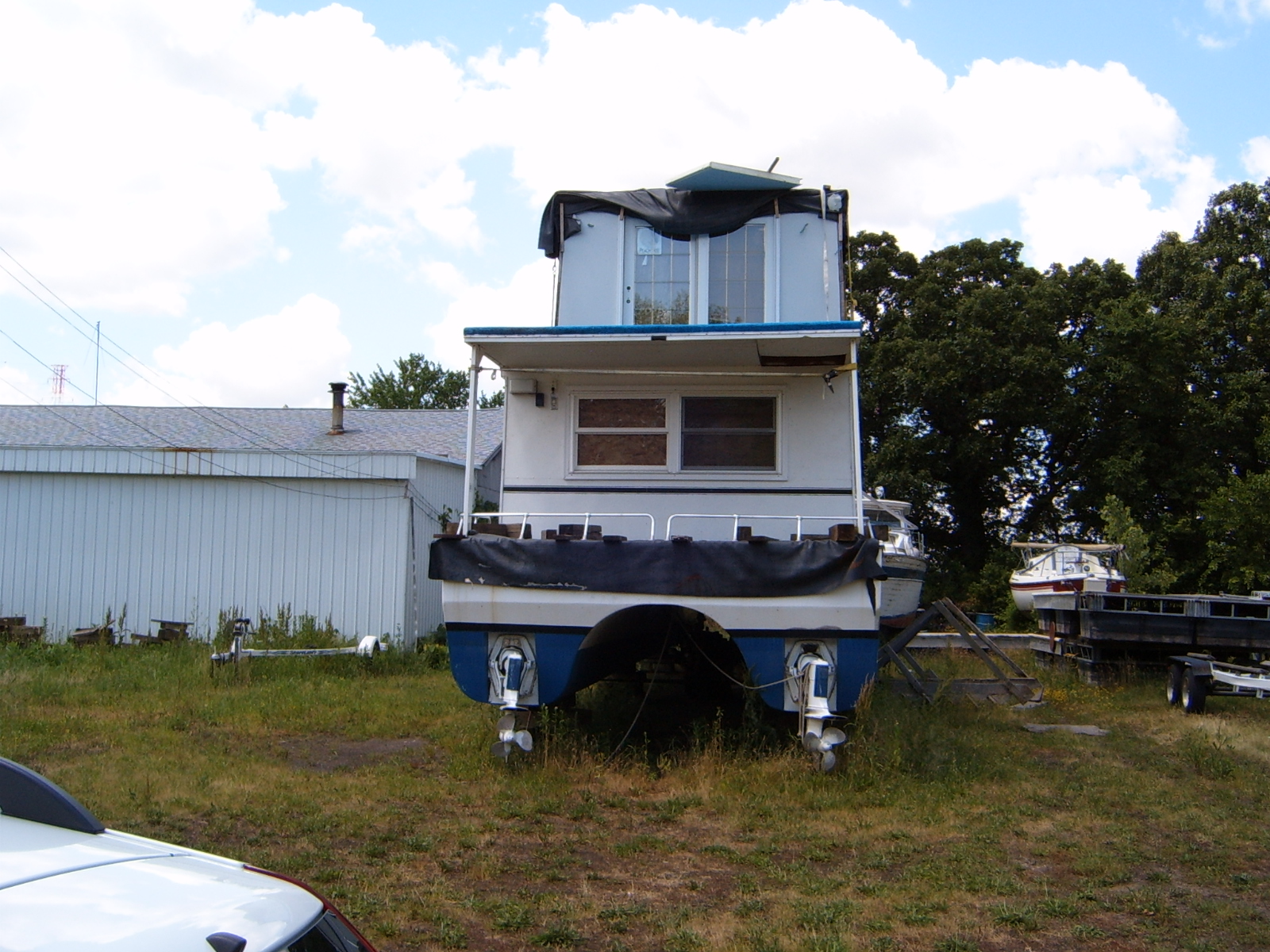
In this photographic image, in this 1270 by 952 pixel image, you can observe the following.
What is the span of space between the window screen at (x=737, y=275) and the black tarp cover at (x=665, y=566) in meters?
3.53

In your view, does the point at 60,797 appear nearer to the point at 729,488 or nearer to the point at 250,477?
the point at 729,488

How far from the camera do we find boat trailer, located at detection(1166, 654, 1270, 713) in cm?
1123

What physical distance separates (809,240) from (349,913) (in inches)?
314

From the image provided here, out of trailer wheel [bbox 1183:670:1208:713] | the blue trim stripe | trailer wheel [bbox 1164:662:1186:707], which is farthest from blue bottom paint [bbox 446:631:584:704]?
trailer wheel [bbox 1164:662:1186:707]

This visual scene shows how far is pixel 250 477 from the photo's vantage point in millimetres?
16594

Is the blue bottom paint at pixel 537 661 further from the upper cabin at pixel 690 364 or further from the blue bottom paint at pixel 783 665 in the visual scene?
the upper cabin at pixel 690 364

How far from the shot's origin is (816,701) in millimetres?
8008

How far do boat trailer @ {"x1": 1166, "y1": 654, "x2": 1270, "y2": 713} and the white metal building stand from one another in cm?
1053

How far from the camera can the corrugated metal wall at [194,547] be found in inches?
646

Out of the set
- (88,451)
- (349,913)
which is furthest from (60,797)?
(88,451)

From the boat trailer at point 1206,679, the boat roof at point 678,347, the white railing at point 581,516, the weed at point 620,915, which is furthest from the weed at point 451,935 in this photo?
the boat trailer at point 1206,679

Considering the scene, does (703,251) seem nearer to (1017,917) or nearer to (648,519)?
→ (648,519)

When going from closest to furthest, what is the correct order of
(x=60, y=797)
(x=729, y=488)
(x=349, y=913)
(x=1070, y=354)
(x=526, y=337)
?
(x=60, y=797) < (x=349, y=913) < (x=526, y=337) < (x=729, y=488) < (x=1070, y=354)

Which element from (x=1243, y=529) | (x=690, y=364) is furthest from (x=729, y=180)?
(x=1243, y=529)
